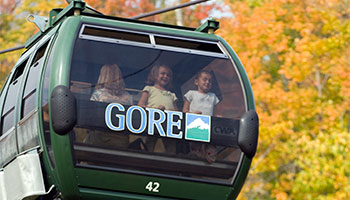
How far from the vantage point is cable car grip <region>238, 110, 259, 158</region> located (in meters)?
7.78

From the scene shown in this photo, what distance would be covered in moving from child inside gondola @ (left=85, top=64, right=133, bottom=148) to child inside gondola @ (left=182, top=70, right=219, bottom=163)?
599mm

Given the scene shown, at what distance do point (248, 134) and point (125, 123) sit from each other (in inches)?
46.7

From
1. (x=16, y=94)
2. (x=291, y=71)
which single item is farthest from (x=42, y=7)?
(x=16, y=94)

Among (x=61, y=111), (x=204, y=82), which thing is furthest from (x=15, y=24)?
(x=61, y=111)

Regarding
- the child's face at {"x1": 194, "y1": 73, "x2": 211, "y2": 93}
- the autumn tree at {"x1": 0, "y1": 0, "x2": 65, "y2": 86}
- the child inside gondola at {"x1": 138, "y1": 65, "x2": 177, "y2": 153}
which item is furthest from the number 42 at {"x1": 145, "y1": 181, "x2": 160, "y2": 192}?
the autumn tree at {"x1": 0, "y1": 0, "x2": 65, "y2": 86}

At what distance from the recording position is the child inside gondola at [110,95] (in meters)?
7.38

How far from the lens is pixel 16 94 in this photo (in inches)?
340

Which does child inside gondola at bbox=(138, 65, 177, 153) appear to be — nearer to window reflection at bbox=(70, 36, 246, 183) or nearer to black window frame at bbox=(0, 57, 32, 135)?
window reflection at bbox=(70, 36, 246, 183)

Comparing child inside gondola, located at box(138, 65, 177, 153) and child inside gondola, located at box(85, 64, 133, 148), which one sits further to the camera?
child inside gondola, located at box(138, 65, 177, 153)

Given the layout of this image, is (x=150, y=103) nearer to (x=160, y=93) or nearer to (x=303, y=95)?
(x=160, y=93)

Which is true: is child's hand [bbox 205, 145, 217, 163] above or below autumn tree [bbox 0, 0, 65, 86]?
above

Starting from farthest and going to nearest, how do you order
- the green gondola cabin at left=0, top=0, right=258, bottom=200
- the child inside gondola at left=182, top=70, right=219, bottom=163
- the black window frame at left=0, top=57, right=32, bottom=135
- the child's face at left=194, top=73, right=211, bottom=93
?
the black window frame at left=0, top=57, right=32, bottom=135
the child's face at left=194, top=73, right=211, bottom=93
the child inside gondola at left=182, top=70, right=219, bottom=163
the green gondola cabin at left=0, top=0, right=258, bottom=200

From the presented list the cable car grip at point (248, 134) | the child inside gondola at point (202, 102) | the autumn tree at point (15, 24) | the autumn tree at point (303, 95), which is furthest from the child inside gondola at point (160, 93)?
the autumn tree at point (15, 24)

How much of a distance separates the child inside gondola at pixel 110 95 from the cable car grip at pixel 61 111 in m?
0.24
